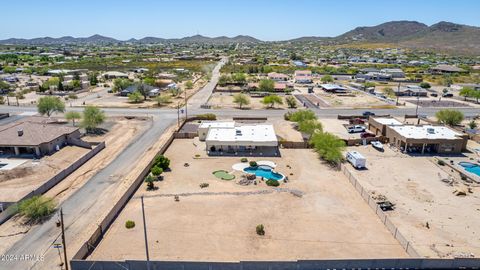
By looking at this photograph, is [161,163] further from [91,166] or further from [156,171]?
[91,166]

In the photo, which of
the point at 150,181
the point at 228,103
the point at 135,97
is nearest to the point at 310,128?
the point at 150,181

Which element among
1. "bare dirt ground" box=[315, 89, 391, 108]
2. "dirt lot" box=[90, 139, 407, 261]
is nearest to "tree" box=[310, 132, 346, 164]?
"dirt lot" box=[90, 139, 407, 261]

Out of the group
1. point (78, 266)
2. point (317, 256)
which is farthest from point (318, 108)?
point (78, 266)

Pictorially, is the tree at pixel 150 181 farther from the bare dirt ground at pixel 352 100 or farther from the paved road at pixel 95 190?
the bare dirt ground at pixel 352 100

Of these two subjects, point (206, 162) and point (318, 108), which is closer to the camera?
point (206, 162)

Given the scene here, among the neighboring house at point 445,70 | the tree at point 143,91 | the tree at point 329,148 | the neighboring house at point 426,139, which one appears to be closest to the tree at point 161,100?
the tree at point 143,91

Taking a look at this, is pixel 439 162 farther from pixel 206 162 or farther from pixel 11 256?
pixel 11 256
